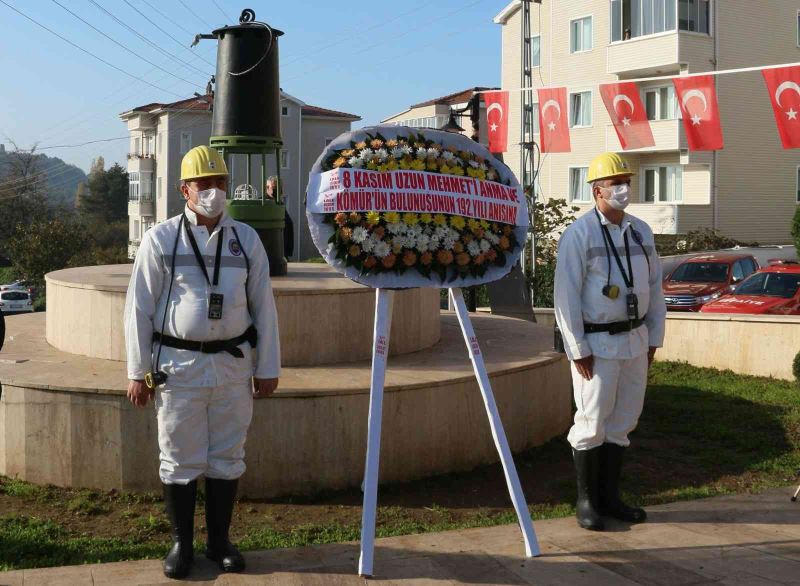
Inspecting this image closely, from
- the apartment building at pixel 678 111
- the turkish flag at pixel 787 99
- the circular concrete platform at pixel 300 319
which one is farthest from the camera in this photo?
the apartment building at pixel 678 111

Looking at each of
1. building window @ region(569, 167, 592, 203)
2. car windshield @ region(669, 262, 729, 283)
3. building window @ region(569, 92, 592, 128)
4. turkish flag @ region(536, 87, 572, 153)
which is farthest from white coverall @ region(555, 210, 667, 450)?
building window @ region(569, 92, 592, 128)

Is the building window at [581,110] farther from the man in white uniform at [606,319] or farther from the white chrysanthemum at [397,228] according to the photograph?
the white chrysanthemum at [397,228]

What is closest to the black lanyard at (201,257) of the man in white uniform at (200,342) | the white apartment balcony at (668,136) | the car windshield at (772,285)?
the man in white uniform at (200,342)

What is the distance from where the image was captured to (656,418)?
1032 centimetres

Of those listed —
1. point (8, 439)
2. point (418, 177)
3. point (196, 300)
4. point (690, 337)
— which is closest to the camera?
point (196, 300)

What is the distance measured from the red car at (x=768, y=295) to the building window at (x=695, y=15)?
64.4 ft

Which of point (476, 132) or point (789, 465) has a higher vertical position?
point (476, 132)

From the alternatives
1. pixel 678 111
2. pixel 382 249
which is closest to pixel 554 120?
pixel 382 249

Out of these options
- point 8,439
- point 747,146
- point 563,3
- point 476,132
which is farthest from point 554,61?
point 8,439

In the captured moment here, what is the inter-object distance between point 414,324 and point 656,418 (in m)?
2.81

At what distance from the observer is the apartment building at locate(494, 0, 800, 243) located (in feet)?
120

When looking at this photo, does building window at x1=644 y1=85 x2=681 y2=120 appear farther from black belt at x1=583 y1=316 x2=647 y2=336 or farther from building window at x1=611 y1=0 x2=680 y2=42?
black belt at x1=583 y1=316 x2=647 y2=336

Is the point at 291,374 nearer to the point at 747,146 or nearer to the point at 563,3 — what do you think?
the point at 747,146

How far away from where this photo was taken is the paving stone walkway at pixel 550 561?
515cm
